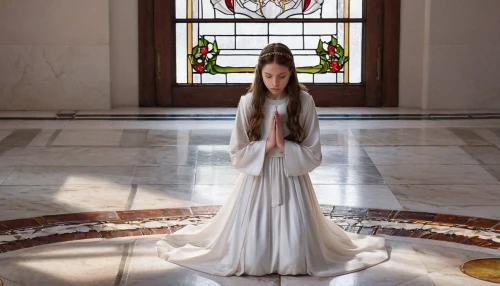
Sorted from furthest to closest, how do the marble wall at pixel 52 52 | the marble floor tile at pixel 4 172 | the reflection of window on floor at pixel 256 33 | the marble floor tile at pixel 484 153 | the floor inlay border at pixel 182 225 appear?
the reflection of window on floor at pixel 256 33
the marble wall at pixel 52 52
the marble floor tile at pixel 484 153
the marble floor tile at pixel 4 172
the floor inlay border at pixel 182 225

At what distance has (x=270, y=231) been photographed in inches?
151

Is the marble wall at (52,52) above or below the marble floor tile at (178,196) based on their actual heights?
above

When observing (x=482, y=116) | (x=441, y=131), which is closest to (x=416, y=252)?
(x=441, y=131)

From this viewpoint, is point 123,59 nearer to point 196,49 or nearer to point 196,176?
point 196,49

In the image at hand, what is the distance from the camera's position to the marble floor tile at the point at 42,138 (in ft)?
23.0

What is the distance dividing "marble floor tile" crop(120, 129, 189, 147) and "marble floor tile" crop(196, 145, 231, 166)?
304 mm

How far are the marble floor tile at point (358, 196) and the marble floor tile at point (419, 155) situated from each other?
2.56 ft

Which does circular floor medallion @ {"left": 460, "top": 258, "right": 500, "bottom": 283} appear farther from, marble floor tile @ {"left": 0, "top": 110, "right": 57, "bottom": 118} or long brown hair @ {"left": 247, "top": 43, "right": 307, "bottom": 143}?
marble floor tile @ {"left": 0, "top": 110, "right": 57, "bottom": 118}

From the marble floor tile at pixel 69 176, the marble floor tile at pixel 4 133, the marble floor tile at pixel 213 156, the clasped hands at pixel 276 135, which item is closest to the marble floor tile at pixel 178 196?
the marble floor tile at pixel 69 176

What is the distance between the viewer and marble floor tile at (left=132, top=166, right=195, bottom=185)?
5.69 m

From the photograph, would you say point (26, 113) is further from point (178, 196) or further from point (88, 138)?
point (178, 196)

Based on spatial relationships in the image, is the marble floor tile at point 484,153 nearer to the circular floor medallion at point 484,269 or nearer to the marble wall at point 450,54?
the marble wall at point 450,54

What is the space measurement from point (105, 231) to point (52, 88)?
446 centimetres

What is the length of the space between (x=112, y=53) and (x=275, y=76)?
5.36 m
